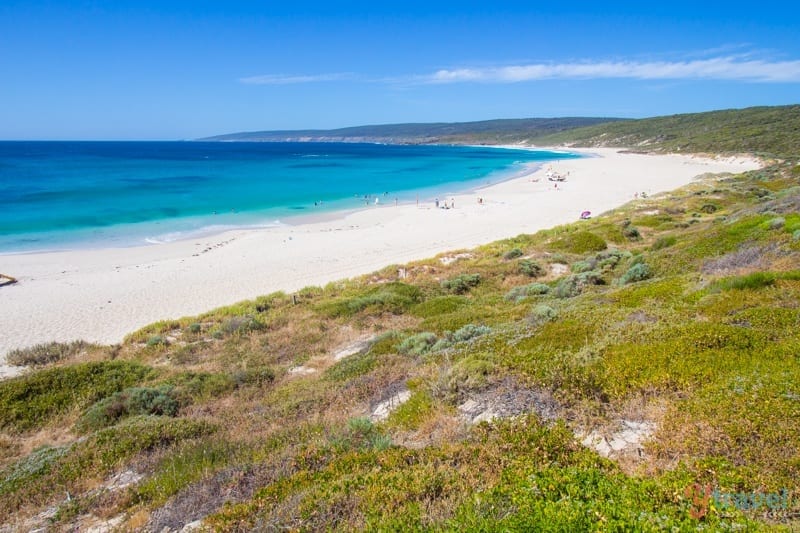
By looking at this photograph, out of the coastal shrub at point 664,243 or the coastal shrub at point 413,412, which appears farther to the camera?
the coastal shrub at point 664,243

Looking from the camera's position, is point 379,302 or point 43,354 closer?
point 43,354

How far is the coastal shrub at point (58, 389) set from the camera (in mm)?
8789

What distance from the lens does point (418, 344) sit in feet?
30.7

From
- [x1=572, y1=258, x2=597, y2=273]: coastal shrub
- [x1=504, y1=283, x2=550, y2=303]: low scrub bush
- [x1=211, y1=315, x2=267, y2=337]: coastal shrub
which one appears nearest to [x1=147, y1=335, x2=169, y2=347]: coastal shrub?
[x1=211, y1=315, x2=267, y2=337]: coastal shrub

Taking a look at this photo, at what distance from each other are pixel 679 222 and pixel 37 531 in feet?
90.1

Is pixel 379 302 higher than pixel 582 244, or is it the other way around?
pixel 582 244

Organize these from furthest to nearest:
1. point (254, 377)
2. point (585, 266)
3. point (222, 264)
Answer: point (222, 264), point (585, 266), point (254, 377)

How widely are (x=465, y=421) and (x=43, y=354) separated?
42.6 feet

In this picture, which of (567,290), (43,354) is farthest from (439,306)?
(43,354)

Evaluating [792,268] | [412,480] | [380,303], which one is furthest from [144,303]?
[792,268]

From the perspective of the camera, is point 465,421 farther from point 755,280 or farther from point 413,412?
point 755,280

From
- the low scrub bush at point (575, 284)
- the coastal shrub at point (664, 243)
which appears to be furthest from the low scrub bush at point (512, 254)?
the low scrub bush at point (575, 284)

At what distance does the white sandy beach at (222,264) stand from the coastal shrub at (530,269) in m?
8.27

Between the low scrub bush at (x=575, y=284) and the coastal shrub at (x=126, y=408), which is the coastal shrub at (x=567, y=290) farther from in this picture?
the coastal shrub at (x=126, y=408)
